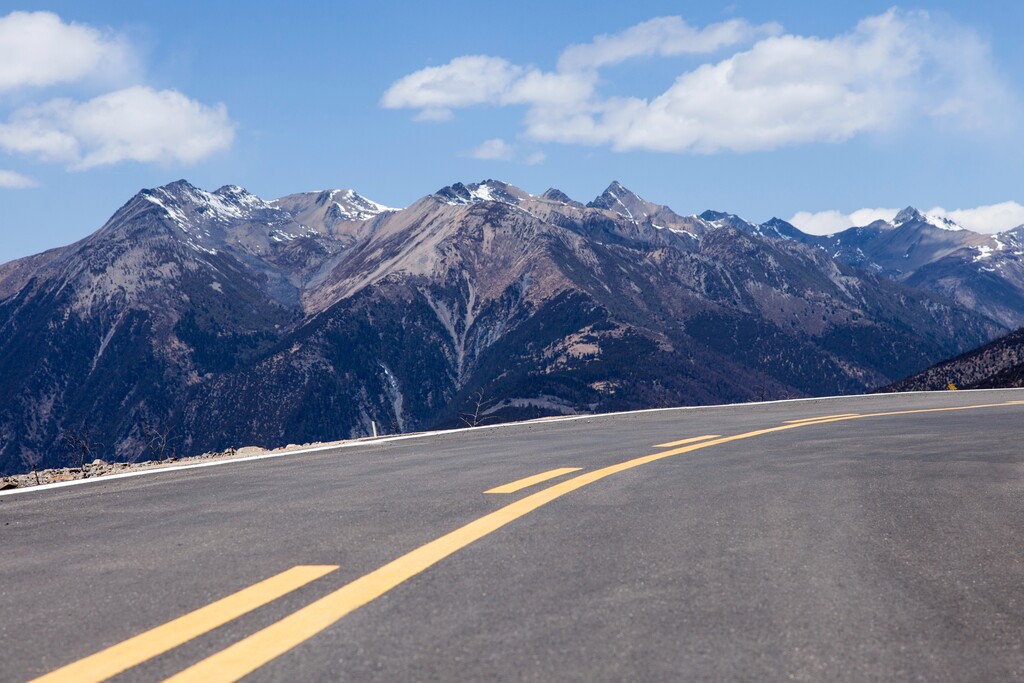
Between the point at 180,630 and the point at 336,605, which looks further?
the point at 336,605

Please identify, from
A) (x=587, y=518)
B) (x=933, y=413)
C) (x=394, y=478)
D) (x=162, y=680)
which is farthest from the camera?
(x=933, y=413)

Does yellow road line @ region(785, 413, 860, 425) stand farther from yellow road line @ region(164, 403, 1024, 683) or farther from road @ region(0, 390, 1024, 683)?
yellow road line @ region(164, 403, 1024, 683)

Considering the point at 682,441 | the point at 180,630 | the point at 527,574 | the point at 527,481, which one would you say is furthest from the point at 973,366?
the point at 180,630

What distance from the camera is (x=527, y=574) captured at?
544 cm

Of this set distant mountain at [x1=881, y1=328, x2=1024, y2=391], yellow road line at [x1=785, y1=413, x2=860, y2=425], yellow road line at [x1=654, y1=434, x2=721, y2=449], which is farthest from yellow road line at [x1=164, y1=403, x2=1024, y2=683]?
distant mountain at [x1=881, y1=328, x2=1024, y2=391]

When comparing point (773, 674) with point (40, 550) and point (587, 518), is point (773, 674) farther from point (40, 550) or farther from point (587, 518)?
point (40, 550)

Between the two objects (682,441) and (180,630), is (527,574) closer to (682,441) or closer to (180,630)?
(180,630)

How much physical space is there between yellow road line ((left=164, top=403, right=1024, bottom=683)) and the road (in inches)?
0.7

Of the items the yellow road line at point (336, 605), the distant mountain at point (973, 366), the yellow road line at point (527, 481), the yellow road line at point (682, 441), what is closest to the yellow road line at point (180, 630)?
the yellow road line at point (336, 605)

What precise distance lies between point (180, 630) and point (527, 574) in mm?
1892

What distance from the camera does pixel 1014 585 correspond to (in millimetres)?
5391

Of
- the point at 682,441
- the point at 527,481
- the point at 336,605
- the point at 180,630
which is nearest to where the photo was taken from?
the point at 180,630

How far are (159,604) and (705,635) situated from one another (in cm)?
282

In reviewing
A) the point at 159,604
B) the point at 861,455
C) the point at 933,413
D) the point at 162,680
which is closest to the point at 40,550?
the point at 159,604
